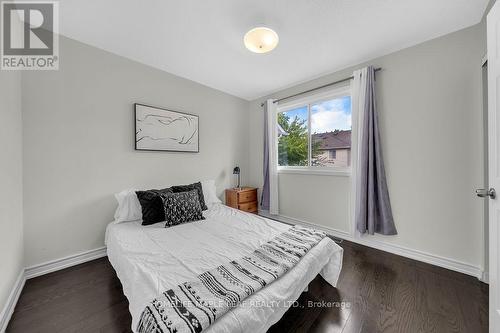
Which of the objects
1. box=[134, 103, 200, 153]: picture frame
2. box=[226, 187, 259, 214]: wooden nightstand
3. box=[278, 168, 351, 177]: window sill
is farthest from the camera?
box=[226, 187, 259, 214]: wooden nightstand

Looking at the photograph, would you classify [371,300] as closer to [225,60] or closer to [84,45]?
[225,60]

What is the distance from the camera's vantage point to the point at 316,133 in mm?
3168

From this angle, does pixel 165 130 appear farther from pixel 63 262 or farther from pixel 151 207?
pixel 63 262

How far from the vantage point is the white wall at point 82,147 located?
6.12 ft

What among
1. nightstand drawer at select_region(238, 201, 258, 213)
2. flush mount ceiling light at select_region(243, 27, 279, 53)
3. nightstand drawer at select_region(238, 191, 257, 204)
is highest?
flush mount ceiling light at select_region(243, 27, 279, 53)

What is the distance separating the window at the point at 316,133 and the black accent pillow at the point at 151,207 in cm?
219

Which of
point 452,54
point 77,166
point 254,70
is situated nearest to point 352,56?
point 452,54

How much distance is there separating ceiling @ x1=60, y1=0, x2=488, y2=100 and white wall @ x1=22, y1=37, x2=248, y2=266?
0.28m

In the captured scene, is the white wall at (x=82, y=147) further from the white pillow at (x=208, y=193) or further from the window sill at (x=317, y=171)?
the window sill at (x=317, y=171)

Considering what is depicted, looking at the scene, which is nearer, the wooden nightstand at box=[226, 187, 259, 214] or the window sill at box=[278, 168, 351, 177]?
the window sill at box=[278, 168, 351, 177]

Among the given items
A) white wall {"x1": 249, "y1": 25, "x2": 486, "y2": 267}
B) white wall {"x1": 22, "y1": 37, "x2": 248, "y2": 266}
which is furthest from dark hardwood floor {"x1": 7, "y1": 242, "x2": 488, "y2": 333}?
white wall {"x1": 22, "y1": 37, "x2": 248, "y2": 266}

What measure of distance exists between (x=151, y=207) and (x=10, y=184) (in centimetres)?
106

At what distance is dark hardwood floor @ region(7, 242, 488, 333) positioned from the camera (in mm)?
1306

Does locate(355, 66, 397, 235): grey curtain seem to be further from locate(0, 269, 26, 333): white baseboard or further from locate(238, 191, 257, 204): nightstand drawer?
locate(0, 269, 26, 333): white baseboard
